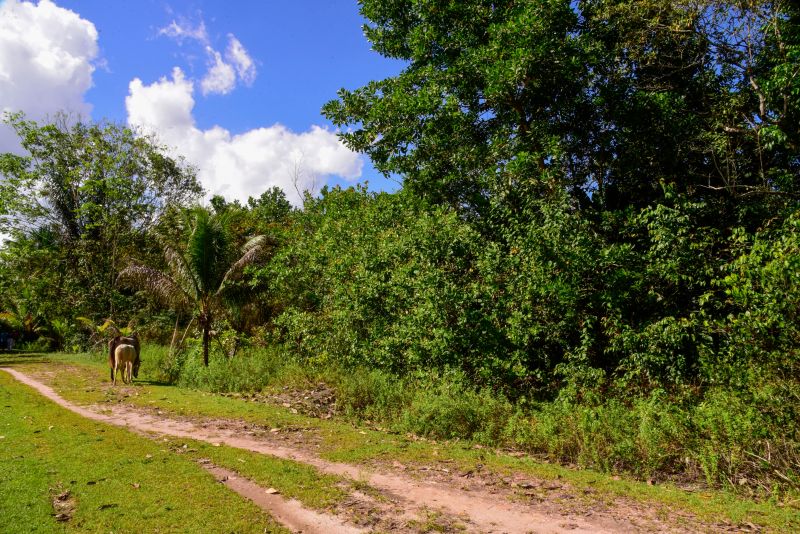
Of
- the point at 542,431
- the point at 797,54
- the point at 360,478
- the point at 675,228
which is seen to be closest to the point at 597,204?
the point at 675,228

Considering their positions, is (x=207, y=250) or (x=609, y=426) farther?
(x=207, y=250)

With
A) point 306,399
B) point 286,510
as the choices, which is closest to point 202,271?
point 306,399

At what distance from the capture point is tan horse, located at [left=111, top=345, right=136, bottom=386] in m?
14.7

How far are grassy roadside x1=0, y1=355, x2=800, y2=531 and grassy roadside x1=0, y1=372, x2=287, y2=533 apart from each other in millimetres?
862

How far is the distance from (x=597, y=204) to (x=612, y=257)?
3.30m

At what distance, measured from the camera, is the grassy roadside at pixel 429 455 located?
5.27m

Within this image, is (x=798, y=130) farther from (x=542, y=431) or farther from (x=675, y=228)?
(x=542, y=431)

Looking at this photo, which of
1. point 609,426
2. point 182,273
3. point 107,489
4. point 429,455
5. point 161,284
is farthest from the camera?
point 161,284

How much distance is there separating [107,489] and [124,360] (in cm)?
1028

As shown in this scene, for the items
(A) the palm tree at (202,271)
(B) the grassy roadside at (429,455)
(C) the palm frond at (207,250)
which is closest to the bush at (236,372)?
(B) the grassy roadside at (429,455)

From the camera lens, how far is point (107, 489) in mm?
5656

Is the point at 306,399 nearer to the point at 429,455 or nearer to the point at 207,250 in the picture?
the point at 429,455

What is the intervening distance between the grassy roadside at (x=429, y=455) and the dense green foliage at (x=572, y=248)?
0.64 m

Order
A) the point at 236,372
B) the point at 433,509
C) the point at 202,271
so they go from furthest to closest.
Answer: the point at 202,271
the point at 236,372
the point at 433,509
